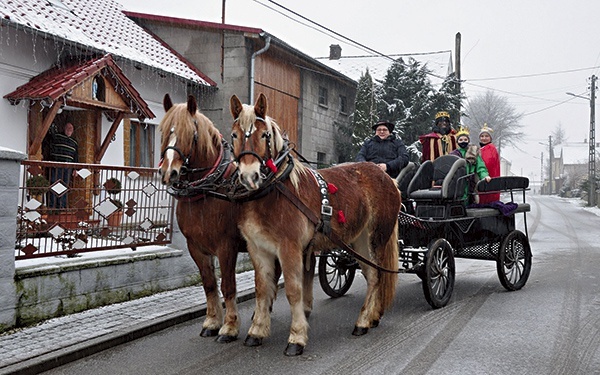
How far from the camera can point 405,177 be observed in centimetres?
753

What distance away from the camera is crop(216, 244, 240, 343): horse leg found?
5270 millimetres

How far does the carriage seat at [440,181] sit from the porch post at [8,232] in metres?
4.73

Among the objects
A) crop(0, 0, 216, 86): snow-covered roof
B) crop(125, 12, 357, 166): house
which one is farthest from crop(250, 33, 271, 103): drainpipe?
crop(0, 0, 216, 86): snow-covered roof

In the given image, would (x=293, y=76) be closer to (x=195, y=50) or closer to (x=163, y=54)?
(x=195, y=50)

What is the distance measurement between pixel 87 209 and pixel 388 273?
3.50 meters

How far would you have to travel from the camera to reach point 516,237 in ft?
25.6

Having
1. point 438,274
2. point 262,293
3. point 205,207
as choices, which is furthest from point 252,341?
point 438,274

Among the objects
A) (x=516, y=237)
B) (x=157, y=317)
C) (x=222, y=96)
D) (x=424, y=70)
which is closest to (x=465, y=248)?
(x=516, y=237)

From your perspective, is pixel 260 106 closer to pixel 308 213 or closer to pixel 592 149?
pixel 308 213

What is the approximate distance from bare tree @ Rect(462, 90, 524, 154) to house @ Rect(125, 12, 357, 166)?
4572cm

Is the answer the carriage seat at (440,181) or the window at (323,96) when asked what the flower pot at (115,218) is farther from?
the window at (323,96)

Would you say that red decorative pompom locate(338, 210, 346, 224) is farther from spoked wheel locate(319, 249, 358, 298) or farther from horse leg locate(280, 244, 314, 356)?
spoked wheel locate(319, 249, 358, 298)

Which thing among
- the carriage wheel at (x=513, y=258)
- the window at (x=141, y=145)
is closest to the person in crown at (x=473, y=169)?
the carriage wheel at (x=513, y=258)

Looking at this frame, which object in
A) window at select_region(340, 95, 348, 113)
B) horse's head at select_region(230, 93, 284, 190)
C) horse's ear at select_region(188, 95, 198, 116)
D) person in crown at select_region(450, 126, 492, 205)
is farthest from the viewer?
window at select_region(340, 95, 348, 113)
